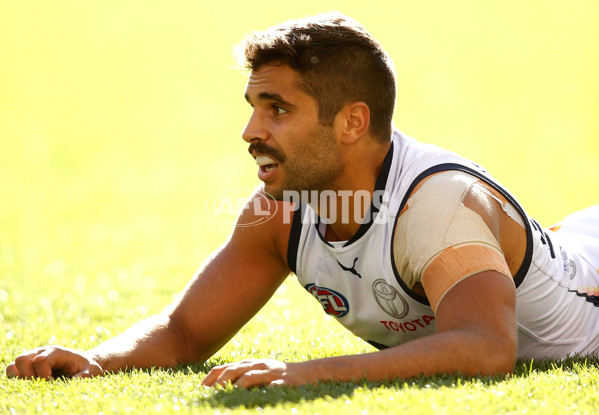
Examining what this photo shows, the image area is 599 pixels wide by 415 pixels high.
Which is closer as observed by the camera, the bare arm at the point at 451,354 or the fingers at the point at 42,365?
the bare arm at the point at 451,354

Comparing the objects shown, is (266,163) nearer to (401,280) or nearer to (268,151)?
(268,151)

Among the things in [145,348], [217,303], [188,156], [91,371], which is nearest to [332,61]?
[217,303]

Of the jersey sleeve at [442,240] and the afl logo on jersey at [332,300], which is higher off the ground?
the jersey sleeve at [442,240]

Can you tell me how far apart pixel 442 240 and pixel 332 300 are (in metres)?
0.91

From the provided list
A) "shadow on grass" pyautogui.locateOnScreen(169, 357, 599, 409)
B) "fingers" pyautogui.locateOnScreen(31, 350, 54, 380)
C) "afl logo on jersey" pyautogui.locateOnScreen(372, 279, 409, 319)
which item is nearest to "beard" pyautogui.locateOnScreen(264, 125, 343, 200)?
"afl logo on jersey" pyautogui.locateOnScreen(372, 279, 409, 319)

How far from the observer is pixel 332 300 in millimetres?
4324

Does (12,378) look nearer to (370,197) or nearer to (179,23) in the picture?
(370,197)

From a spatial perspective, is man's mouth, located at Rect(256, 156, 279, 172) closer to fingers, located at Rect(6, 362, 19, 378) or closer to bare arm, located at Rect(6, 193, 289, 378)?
bare arm, located at Rect(6, 193, 289, 378)

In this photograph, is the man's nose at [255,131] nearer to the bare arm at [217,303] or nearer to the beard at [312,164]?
the beard at [312,164]

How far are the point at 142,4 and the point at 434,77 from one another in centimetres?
1338

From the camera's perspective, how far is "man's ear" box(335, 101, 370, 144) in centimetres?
395

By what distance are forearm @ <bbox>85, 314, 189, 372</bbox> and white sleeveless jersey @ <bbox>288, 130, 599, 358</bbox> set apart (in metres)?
0.67

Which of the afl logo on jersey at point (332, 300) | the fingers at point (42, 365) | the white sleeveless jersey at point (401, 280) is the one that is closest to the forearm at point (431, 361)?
the white sleeveless jersey at point (401, 280)

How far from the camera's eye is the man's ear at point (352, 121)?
3.95m
